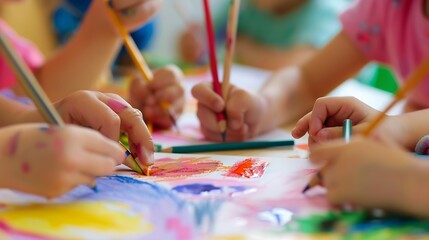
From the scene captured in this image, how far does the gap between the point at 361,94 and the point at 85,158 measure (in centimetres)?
59

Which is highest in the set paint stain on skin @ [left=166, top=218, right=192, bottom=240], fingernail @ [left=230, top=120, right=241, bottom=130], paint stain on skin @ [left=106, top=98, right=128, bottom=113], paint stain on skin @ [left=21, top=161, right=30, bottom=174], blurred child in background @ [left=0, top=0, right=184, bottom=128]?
blurred child in background @ [left=0, top=0, right=184, bottom=128]

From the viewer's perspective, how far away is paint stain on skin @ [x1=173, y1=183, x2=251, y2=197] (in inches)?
17.1

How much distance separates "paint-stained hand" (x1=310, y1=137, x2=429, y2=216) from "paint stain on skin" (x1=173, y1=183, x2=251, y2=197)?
87 mm

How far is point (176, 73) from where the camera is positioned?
2.35 feet

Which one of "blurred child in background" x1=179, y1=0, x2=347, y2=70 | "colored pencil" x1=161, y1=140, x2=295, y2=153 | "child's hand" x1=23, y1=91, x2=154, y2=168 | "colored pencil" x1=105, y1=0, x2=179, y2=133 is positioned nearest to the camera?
"child's hand" x1=23, y1=91, x2=154, y2=168

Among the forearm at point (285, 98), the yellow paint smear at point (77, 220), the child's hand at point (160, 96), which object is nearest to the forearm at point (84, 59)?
the child's hand at point (160, 96)

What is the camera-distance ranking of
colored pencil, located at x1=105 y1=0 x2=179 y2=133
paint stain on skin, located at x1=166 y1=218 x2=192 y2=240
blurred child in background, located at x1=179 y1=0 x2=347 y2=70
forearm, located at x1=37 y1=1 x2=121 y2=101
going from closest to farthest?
paint stain on skin, located at x1=166 y1=218 x2=192 y2=240 → colored pencil, located at x1=105 y1=0 x2=179 y2=133 → forearm, located at x1=37 y1=1 x2=121 y2=101 → blurred child in background, located at x1=179 y1=0 x2=347 y2=70

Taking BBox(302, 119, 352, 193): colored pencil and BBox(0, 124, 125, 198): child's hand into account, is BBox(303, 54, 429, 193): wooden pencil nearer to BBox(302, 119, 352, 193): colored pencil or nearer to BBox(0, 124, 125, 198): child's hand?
BBox(302, 119, 352, 193): colored pencil

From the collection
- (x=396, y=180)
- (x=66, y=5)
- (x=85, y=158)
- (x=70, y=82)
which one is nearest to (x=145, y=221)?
(x=85, y=158)

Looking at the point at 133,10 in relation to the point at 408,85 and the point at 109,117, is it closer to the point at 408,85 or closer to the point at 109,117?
the point at 109,117

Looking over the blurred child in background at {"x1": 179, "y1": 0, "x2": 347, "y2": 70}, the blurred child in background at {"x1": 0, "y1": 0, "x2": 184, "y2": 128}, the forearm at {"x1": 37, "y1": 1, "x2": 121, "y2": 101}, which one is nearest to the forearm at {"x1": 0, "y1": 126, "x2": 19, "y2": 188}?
the blurred child in background at {"x1": 0, "y1": 0, "x2": 184, "y2": 128}

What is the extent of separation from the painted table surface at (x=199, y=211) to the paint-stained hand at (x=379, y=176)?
0.04 feet

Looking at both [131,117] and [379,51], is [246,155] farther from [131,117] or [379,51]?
[379,51]

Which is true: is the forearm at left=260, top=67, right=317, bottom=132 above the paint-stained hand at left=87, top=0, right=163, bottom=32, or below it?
below
